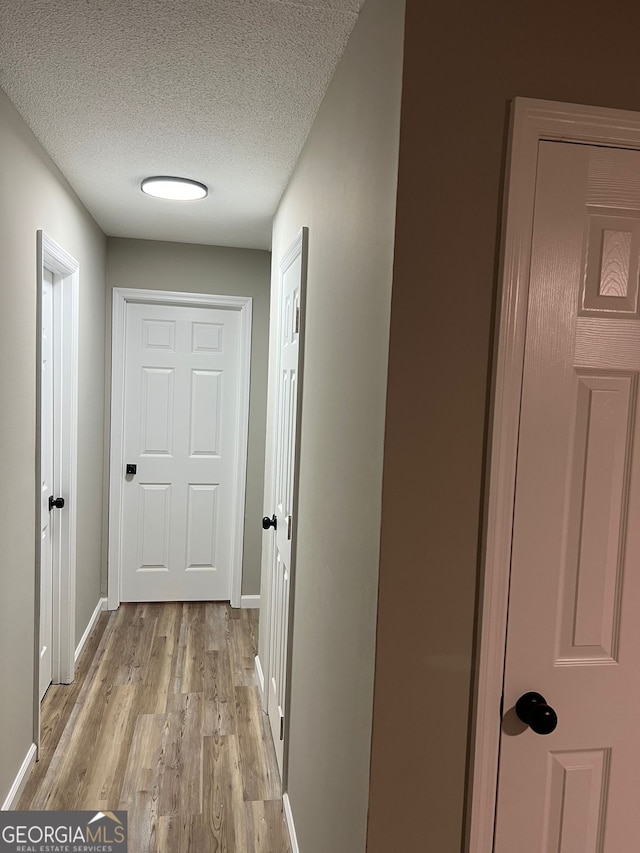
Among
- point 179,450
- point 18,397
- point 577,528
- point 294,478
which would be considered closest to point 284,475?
point 294,478

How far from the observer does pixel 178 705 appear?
3039 mm

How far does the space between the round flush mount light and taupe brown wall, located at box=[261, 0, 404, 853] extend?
83 cm

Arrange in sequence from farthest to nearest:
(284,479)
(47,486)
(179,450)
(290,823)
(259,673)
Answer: (179,450)
(259,673)
(47,486)
(284,479)
(290,823)

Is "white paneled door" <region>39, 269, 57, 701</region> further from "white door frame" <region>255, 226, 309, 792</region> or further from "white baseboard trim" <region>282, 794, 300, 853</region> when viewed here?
"white baseboard trim" <region>282, 794, 300, 853</region>

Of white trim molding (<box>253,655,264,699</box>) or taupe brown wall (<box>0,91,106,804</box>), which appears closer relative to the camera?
taupe brown wall (<box>0,91,106,804</box>)

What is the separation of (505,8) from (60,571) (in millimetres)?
3014

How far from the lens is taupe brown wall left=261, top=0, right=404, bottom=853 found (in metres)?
1.28

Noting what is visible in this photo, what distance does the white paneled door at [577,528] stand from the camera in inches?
48.0

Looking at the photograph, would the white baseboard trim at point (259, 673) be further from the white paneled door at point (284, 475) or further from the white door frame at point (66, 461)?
the white door frame at point (66, 461)

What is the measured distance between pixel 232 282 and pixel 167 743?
278 centimetres

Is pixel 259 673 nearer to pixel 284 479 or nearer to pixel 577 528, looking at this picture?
pixel 284 479

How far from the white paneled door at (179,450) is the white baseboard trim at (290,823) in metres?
2.23

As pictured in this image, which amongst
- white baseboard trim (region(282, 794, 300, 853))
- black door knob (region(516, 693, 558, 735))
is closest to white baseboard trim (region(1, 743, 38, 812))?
white baseboard trim (region(282, 794, 300, 853))

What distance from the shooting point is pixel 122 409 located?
4.22 metres
